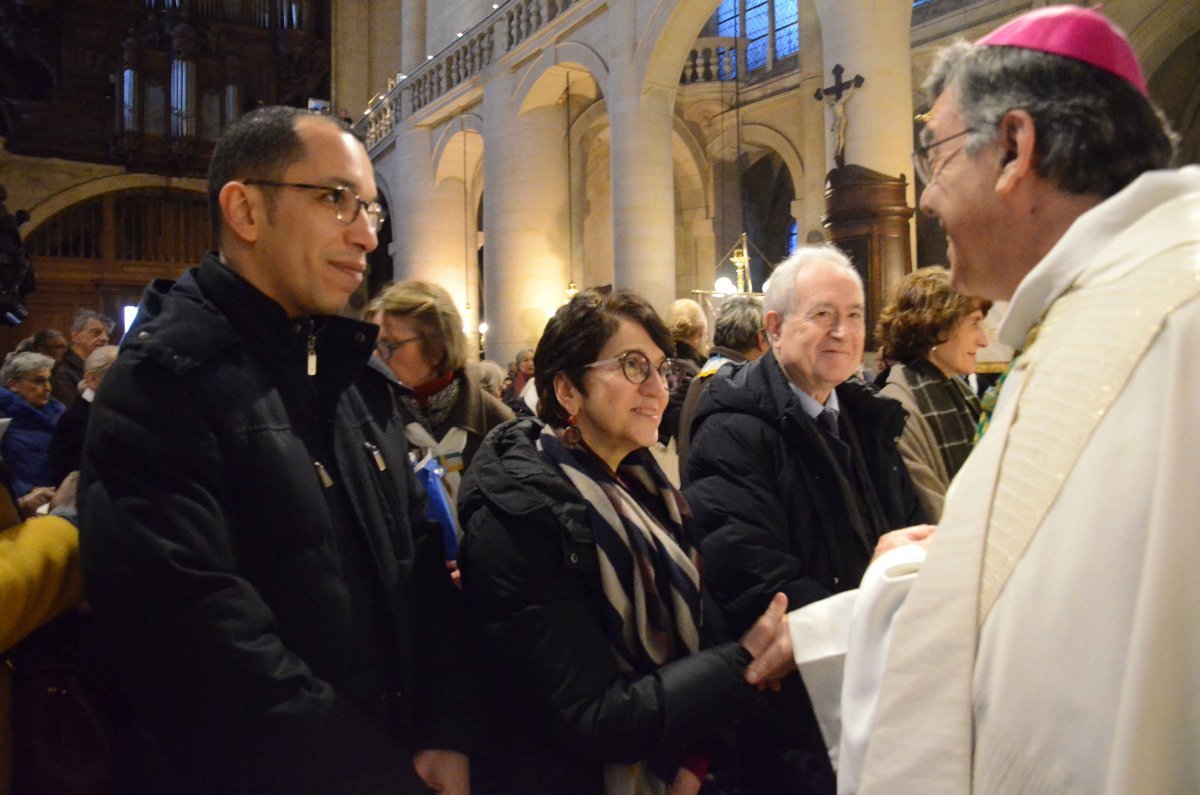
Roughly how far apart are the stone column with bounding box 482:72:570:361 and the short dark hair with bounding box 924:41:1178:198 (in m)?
11.4

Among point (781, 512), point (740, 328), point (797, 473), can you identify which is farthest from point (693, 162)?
point (781, 512)

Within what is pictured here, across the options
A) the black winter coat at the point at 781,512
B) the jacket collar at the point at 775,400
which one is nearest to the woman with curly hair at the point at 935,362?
the jacket collar at the point at 775,400

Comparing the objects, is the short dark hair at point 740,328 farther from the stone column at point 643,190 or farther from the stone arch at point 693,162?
the stone arch at point 693,162

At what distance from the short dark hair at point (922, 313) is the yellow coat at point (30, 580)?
8.33 ft

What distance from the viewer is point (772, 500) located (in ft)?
7.38

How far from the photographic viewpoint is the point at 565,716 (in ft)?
5.52

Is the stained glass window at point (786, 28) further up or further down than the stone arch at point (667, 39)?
further up

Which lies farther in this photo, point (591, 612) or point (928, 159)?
point (591, 612)

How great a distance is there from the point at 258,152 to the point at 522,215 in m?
11.1

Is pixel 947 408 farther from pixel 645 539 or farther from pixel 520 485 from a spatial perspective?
pixel 520 485

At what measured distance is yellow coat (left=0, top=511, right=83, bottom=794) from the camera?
4.42 feet

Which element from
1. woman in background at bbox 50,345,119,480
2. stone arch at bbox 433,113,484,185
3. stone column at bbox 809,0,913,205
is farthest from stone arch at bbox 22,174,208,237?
woman in background at bbox 50,345,119,480

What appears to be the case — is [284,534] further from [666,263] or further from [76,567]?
[666,263]

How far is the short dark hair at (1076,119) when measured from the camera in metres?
1.21
